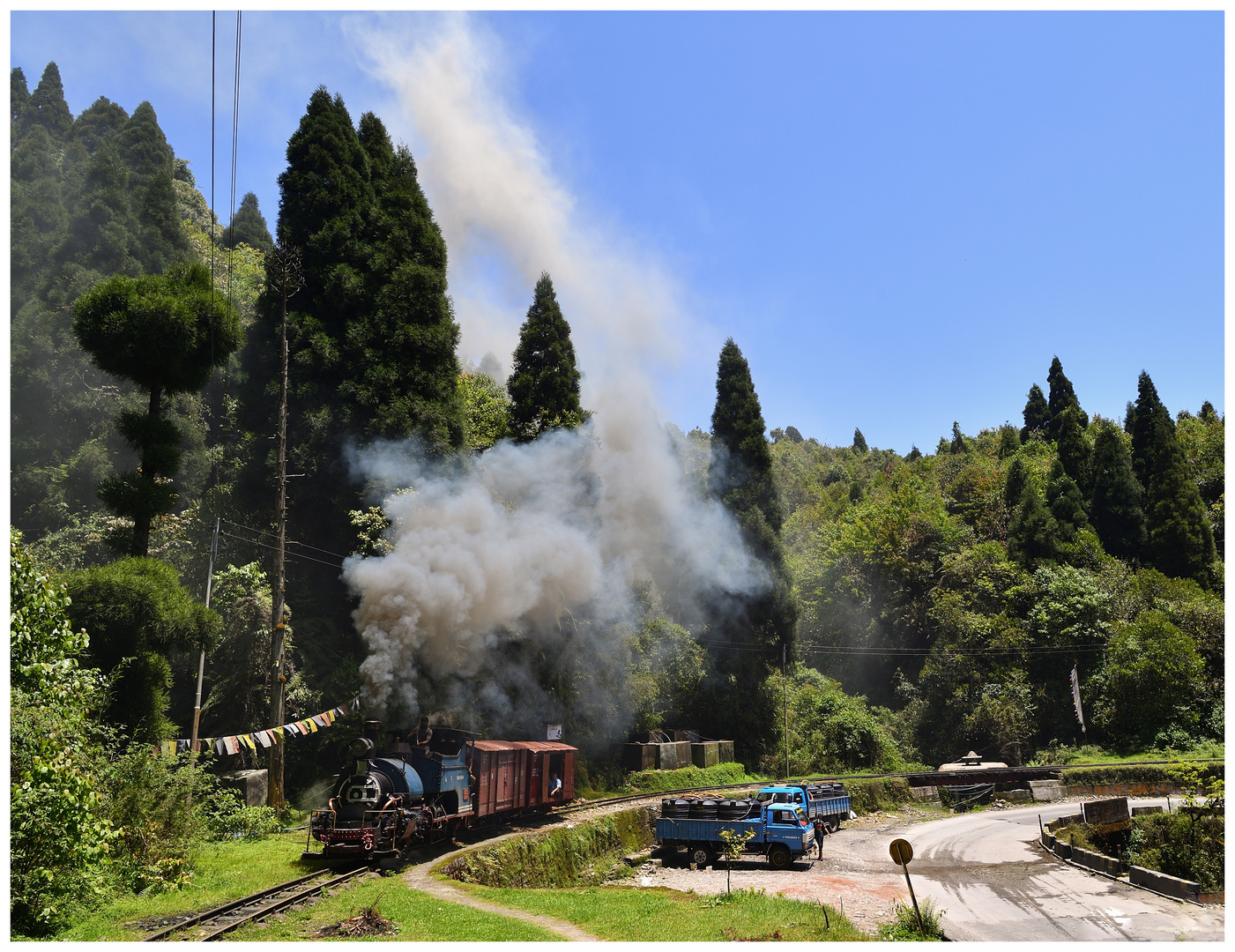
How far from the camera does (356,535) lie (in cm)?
2919

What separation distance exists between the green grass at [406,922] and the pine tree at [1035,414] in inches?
3752

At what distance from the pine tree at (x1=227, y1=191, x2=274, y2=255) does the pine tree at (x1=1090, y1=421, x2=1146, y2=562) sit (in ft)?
213

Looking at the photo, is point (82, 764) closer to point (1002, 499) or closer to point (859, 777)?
point (859, 777)

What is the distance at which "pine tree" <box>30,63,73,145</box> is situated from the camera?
2256 inches

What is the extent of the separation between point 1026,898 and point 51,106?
7214cm

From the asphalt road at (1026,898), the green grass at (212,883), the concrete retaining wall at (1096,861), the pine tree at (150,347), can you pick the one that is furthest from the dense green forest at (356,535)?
the concrete retaining wall at (1096,861)

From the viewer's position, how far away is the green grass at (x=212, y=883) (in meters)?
12.3

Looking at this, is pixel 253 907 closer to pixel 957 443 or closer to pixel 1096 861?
pixel 1096 861

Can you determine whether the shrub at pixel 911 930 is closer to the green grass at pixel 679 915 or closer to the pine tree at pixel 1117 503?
the green grass at pixel 679 915

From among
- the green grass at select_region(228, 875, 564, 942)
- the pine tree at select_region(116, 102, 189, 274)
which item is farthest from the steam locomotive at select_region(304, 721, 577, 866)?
the pine tree at select_region(116, 102, 189, 274)

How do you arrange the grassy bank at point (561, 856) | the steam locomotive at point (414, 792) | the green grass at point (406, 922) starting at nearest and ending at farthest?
the green grass at point (406, 922) < the steam locomotive at point (414, 792) < the grassy bank at point (561, 856)

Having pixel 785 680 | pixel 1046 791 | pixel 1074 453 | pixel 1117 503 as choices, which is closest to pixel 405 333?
pixel 785 680

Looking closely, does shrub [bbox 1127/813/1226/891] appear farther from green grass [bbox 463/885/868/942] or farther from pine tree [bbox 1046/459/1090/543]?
pine tree [bbox 1046/459/1090/543]

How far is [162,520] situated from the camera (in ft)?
109
